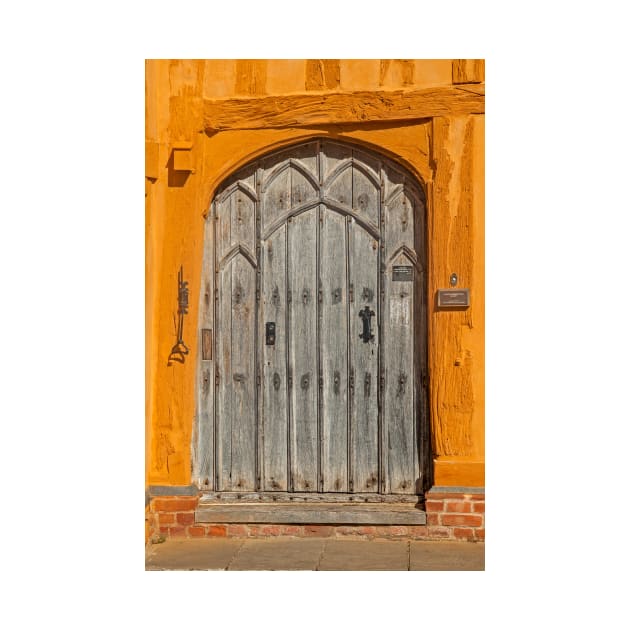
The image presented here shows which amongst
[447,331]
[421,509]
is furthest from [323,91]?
[421,509]

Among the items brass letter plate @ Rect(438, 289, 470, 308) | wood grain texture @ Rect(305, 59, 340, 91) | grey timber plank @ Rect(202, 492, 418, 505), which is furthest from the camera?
grey timber plank @ Rect(202, 492, 418, 505)

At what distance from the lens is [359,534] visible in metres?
8.31

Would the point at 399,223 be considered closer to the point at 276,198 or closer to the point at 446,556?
the point at 276,198

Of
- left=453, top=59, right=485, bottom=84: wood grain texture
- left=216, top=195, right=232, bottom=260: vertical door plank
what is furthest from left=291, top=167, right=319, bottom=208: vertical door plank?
left=453, top=59, right=485, bottom=84: wood grain texture

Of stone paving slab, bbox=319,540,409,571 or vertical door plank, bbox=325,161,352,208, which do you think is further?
vertical door plank, bbox=325,161,352,208

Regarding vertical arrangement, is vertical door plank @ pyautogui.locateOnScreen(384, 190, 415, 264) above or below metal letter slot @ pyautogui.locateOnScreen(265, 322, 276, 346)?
above

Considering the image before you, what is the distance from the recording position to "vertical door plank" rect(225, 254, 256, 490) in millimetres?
8484

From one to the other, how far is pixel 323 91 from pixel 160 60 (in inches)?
43.3

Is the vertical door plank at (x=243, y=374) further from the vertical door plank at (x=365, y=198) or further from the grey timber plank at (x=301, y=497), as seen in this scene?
the vertical door plank at (x=365, y=198)

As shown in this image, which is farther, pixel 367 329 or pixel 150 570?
pixel 367 329

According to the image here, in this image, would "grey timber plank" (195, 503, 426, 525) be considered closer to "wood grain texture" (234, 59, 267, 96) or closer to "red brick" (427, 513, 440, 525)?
"red brick" (427, 513, 440, 525)

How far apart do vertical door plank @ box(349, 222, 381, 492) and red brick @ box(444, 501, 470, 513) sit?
0.51 meters

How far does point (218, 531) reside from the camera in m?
8.38
